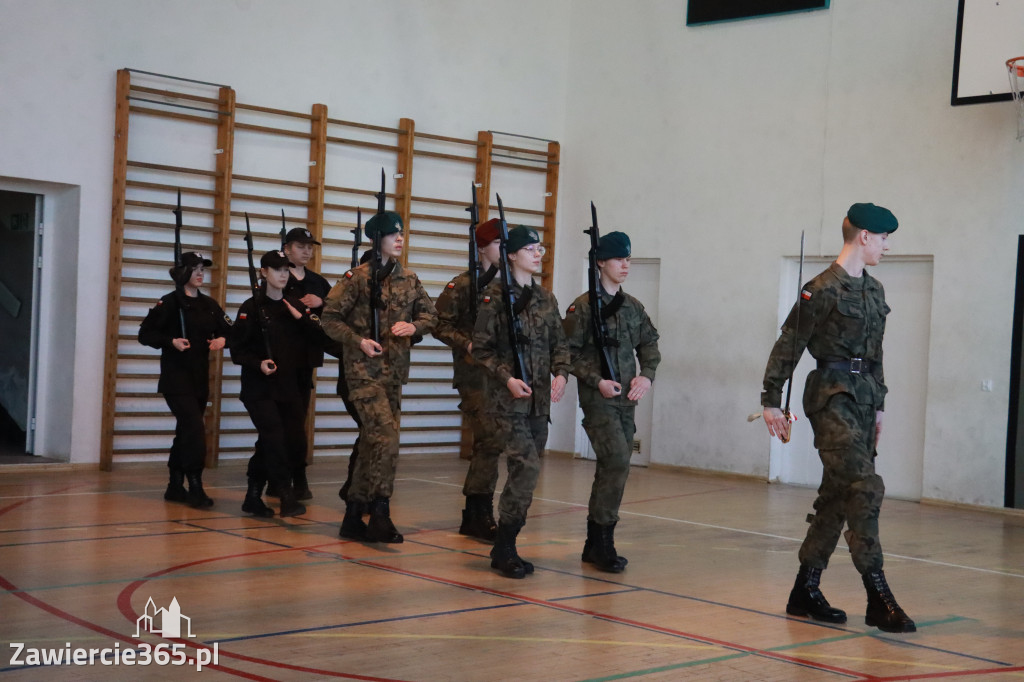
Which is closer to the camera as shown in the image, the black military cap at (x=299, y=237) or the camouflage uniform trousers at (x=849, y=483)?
the camouflage uniform trousers at (x=849, y=483)

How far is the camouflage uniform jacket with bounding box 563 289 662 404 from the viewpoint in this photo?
5.88 meters

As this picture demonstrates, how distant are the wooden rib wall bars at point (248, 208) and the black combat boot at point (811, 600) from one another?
6.31 m

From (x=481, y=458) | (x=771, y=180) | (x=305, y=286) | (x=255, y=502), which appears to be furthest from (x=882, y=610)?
(x=771, y=180)

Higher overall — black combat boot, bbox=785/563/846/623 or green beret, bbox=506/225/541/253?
green beret, bbox=506/225/541/253

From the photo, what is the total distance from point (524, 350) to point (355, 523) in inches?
63.5

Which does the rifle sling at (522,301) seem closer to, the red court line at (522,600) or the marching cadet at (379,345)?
the marching cadet at (379,345)

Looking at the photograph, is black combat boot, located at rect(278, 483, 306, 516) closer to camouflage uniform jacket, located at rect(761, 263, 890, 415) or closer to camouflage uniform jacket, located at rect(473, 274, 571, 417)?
camouflage uniform jacket, located at rect(473, 274, 571, 417)

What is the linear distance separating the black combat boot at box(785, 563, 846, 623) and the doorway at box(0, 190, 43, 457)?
7.04 m

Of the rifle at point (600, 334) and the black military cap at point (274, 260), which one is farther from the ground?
the black military cap at point (274, 260)

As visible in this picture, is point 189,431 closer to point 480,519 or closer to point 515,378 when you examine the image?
point 480,519

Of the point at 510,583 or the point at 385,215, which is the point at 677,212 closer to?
the point at 385,215

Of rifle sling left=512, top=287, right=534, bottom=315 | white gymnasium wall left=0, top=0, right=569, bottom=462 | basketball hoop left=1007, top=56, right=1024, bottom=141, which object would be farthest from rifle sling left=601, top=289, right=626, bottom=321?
white gymnasium wall left=0, top=0, right=569, bottom=462

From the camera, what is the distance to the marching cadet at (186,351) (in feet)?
24.8

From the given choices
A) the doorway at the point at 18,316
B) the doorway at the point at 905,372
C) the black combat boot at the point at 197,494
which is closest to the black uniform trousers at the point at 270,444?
the black combat boot at the point at 197,494
